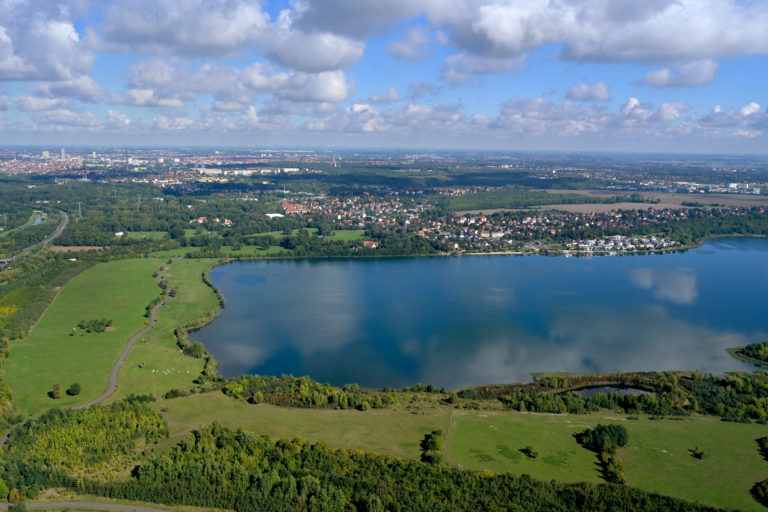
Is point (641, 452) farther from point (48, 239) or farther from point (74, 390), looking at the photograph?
point (48, 239)

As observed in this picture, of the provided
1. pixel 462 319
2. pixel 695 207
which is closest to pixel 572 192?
pixel 695 207

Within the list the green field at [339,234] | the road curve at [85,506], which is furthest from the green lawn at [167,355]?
the green field at [339,234]

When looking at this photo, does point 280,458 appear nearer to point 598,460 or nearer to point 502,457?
point 502,457

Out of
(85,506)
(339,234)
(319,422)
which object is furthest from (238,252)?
(85,506)

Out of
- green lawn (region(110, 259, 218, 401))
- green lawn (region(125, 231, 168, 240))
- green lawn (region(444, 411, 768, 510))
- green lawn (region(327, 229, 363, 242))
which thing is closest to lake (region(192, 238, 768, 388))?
green lawn (region(110, 259, 218, 401))

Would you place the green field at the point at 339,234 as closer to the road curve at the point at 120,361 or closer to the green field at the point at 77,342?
the green field at the point at 77,342

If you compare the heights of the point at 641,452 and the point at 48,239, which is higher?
the point at 48,239
